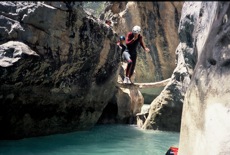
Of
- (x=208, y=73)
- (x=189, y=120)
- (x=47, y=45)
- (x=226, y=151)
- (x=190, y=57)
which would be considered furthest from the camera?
(x=47, y=45)

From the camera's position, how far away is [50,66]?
6672 millimetres

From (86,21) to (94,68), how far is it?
126 centimetres

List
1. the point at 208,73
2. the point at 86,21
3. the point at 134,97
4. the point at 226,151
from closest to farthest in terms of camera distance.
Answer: the point at 226,151, the point at 208,73, the point at 86,21, the point at 134,97

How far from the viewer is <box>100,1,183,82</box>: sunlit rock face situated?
1633 centimetres

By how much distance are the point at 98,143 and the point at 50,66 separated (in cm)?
196

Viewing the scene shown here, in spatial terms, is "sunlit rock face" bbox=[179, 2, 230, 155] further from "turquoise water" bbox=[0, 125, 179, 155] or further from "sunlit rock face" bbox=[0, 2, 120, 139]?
"sunlit rock face" bbox=[0, 2, 120, 139]

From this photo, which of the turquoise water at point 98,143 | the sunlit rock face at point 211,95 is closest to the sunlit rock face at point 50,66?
the turquoise water at point 98,143

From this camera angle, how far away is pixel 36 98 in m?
6.83

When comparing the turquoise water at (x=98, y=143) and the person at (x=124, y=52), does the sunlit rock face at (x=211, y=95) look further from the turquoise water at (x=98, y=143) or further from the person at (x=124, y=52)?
the person at (x=124, y=52)

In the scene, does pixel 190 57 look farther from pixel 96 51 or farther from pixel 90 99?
pixel 90 99

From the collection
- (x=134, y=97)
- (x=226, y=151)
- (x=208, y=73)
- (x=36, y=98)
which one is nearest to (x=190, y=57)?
(x=208, y=73)

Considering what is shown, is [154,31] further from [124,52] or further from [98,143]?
[98,143]

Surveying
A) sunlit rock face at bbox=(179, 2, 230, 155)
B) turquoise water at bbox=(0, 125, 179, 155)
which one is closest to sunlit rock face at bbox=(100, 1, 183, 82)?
turquoise water at bbox=(0, 125, 179, 155)

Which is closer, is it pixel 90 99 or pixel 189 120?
pixel 189 120
